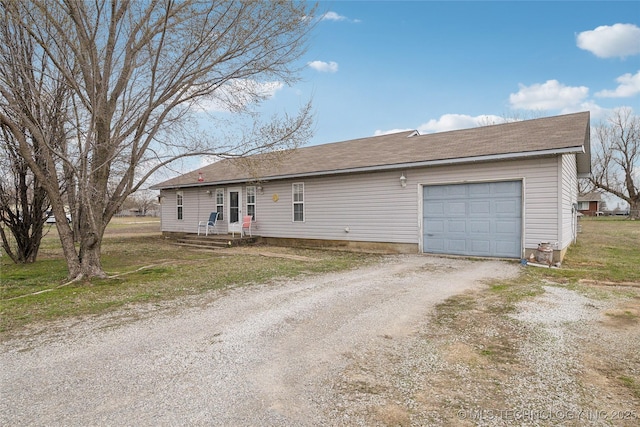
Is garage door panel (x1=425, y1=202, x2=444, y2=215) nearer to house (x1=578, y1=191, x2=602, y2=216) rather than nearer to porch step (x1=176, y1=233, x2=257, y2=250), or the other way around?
porch step (x1=176, y1=233, x2=257, y2=250)

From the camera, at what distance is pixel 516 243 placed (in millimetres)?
8781

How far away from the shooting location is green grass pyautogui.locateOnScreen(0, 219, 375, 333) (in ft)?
16.8

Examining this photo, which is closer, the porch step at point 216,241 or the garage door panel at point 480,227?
the garage door panel at point 480,227

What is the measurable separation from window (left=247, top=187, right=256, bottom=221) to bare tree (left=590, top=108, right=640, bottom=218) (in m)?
37.6

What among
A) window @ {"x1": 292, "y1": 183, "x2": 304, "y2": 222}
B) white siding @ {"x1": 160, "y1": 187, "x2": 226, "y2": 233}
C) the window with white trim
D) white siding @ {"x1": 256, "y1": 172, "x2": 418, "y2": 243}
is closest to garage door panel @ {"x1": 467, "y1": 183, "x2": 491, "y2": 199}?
white siding @ {"x1": 256, "y1": 172, "x2": 418, "y2": 243}

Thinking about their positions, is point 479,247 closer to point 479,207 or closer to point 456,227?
point 456,227

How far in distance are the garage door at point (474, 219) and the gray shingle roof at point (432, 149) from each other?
0.86 m

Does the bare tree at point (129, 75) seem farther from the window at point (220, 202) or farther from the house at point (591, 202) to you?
the house at point (591, 202)

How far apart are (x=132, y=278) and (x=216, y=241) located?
21.4ft

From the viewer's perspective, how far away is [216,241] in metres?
13.7

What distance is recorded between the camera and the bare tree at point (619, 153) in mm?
36906

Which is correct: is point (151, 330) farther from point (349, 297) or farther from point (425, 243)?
point (425, 243)

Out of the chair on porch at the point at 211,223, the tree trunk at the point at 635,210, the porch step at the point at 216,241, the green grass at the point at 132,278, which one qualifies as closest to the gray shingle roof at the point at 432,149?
the chair on porch at the point at 211,223

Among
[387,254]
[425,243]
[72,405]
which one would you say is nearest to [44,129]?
[72,405]
